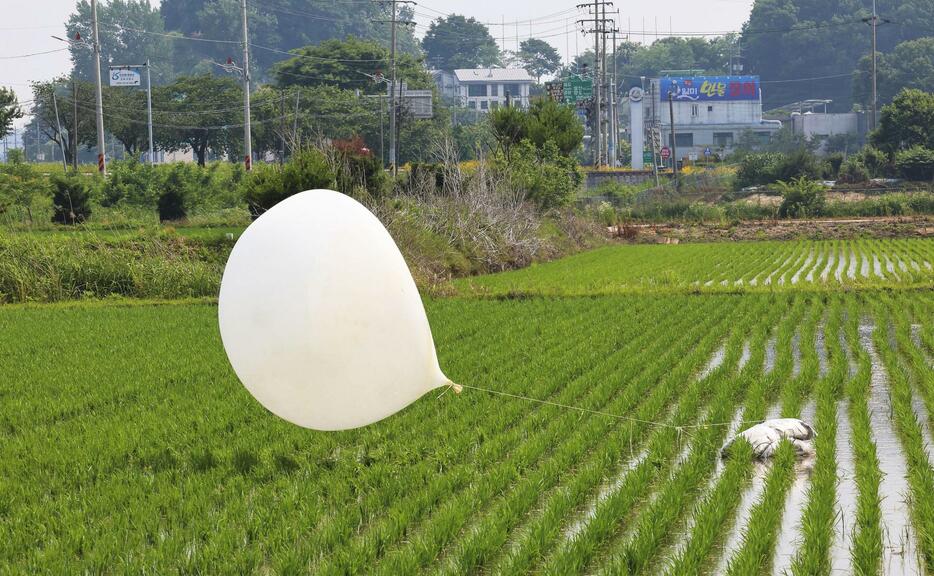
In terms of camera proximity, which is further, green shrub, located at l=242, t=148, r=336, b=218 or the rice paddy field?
green shrub, located at l=242, t=148, r=336, b=218

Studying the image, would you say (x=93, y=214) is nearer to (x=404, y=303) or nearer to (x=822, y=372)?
(x=822, y=372)

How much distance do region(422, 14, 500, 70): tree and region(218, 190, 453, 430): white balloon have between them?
14948cm

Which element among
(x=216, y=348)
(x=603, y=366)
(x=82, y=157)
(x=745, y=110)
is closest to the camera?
(x=603, y=366)

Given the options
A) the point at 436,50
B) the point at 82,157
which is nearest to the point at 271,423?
the point at 82,157

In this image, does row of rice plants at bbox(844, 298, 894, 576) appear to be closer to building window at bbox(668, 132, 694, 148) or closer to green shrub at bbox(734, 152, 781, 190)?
green shrub at bbox(734, 152, 781, 190)

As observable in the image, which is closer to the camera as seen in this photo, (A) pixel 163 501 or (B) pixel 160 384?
(A) pixel 163 501

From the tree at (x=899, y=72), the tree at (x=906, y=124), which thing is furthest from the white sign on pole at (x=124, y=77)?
the tree at (x=899, y=72)

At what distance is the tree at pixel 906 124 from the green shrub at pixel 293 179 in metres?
48.1

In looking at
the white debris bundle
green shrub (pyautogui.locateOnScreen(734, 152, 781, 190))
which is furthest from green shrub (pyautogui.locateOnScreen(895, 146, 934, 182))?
the white debris bundle

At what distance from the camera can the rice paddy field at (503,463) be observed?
588 cm

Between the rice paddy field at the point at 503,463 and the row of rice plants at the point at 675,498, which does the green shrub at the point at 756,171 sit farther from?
the row of rice plants at the point at 675,498

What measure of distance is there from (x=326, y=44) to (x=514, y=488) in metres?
81.9

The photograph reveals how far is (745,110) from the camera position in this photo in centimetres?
10588

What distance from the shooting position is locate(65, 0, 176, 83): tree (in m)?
129
